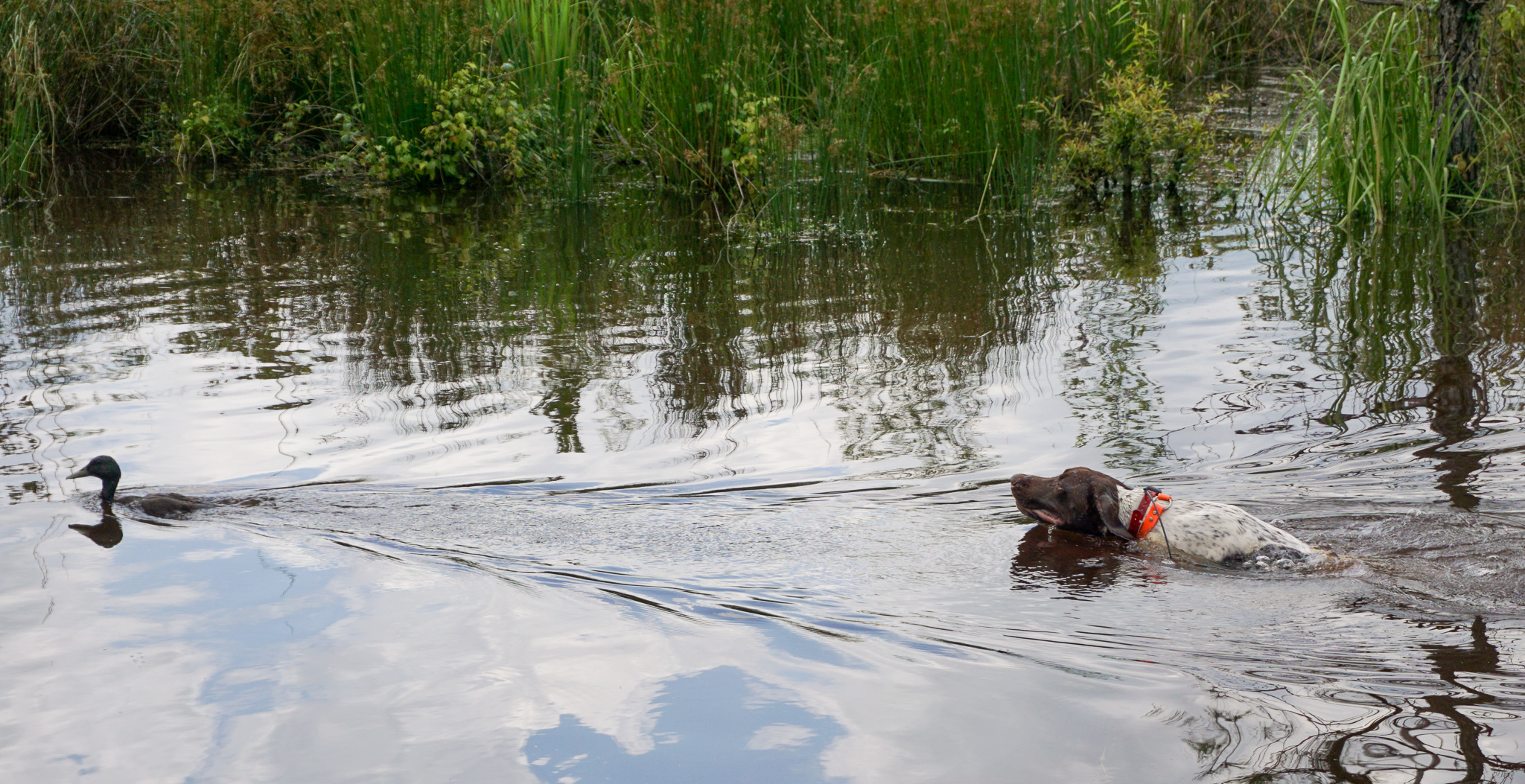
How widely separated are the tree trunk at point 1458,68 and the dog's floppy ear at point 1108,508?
569 cm

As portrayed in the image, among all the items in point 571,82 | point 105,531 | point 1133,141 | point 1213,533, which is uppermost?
point 571,82

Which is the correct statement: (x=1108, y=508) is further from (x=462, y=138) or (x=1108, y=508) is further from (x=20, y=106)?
(x=20, y=106)

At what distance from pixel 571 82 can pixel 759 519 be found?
6947 mm

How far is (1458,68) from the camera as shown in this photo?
885 cm

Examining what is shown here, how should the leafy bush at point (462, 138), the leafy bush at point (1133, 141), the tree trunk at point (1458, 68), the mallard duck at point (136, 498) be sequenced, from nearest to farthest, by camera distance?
the mallard duck at point (136, 498) < the tree trunk at point (1458, 68) < the leafy bush at point (1133, 141) < the leafy bush at point (462, 138)

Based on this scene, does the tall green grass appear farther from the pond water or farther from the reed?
the reed

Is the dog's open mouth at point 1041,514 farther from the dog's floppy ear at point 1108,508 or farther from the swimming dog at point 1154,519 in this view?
the dog's floppy ear at point 1108,508

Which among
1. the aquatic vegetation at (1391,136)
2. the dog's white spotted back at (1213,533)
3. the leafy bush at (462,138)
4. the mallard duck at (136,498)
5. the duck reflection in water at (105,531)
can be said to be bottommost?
the dog's white spotted back at (1213,533)

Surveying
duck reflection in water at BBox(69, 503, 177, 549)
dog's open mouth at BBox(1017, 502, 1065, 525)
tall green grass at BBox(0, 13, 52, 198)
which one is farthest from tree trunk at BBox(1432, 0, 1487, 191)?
tall green grass at BBox(0, 13, 52, 198)

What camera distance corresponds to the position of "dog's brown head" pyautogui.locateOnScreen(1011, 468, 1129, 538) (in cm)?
458

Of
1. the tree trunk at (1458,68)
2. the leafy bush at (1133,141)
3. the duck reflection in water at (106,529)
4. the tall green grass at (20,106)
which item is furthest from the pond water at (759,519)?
the tall green grass at (20,106)

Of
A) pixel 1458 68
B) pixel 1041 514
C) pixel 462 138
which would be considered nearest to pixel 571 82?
pixel 462 138

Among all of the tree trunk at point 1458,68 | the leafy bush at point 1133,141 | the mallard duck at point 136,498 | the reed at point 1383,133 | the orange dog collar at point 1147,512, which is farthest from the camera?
the leafy bush at point 1133,141

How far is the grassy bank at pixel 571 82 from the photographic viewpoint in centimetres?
1016
